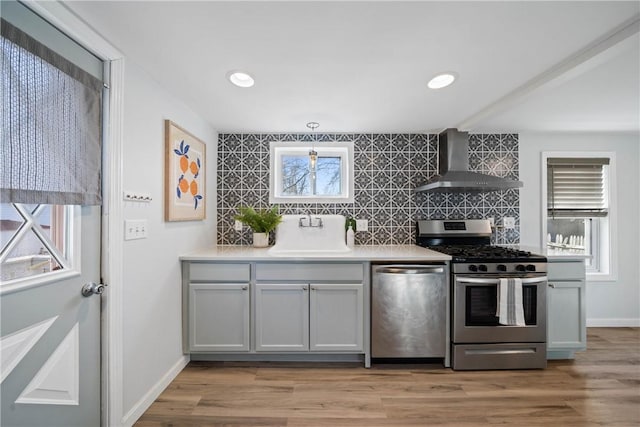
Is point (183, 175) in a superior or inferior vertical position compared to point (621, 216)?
superior

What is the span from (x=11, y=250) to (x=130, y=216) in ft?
1.93

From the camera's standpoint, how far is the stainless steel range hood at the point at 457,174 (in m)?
2.66

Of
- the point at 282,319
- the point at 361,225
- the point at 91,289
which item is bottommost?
the point at 282,319

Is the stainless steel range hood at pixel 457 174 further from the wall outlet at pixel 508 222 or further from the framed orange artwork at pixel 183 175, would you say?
the framed orange artwork at pixel 183 175

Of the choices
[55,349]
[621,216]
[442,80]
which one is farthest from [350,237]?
[621,216]

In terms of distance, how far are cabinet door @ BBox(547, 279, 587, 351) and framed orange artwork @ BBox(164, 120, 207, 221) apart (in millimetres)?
3056

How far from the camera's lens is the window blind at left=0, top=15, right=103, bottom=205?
3.47ft

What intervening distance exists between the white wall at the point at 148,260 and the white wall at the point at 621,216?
11.7 ft

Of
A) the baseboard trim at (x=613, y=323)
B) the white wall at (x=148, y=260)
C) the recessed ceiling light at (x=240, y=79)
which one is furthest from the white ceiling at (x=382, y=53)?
the baseboard trim at (x=613, y=323)

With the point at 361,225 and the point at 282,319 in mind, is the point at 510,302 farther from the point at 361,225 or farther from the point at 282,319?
the point at 282,319

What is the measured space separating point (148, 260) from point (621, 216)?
181 inches

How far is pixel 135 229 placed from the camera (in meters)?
1.71

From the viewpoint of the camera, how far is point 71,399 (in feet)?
4.52

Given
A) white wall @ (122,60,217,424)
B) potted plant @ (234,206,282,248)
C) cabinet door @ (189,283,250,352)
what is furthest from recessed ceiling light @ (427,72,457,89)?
cabinet door @ (189,283,250,352)
